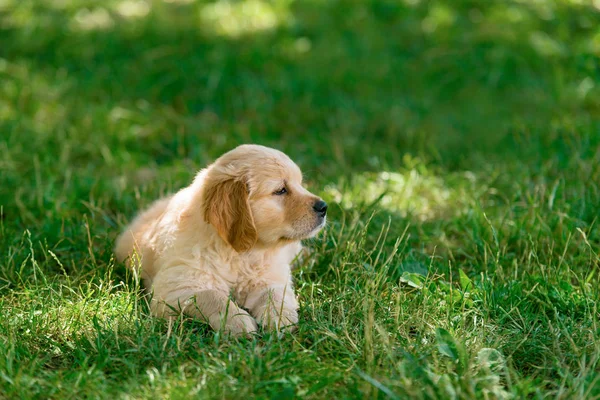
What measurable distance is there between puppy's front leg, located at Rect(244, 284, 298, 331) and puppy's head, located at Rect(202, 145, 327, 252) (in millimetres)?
215

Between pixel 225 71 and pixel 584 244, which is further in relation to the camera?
pixel 225 71

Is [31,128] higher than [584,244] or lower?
higher

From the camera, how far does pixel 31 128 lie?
5566mm

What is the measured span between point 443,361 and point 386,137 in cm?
334

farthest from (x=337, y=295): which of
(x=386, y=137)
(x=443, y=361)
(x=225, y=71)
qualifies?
(x=225, y=71)

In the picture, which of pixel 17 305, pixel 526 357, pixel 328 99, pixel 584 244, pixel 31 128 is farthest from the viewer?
pixel 328 99

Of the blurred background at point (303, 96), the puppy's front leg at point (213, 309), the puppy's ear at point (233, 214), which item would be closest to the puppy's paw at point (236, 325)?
the puppy's front leg at point (213, 309)

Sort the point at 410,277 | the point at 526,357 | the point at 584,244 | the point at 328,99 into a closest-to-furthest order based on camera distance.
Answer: the point at 526,357
the point at 410,277
the point at 584,244
the point at 328,99

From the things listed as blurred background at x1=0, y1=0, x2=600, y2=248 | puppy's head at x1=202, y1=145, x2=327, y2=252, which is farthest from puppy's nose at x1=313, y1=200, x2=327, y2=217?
blurred background at x1=0, y1=0, x2=600, y2=248

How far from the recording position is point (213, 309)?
3133mm

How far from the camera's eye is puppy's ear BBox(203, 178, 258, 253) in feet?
10.5

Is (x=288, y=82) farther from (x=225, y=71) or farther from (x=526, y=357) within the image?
(x=526, y=357)

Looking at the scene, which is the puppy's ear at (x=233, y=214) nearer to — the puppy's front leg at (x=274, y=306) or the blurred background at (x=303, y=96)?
the puppy's front leg at (x=274, y=306)

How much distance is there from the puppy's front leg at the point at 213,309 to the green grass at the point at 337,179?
0.07 metres
